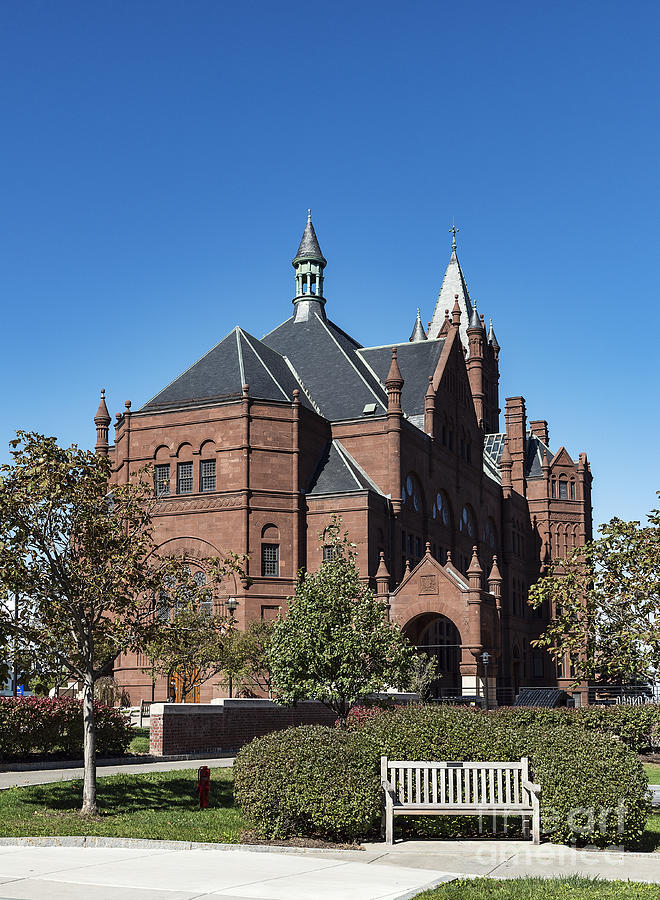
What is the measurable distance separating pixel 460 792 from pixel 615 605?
23.6ft

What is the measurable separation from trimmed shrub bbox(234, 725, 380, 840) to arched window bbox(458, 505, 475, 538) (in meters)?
52.3

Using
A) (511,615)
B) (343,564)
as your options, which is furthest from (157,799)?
(511,615)

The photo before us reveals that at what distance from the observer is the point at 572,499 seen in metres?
91.2

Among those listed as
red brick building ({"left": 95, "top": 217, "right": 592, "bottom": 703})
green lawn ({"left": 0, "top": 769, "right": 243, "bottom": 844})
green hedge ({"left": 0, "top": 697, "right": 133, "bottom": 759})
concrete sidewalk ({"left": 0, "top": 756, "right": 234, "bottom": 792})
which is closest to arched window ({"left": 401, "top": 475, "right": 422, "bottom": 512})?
red brick building ({"left": 95, "top": 217, "right": 592, "bottom": 703})

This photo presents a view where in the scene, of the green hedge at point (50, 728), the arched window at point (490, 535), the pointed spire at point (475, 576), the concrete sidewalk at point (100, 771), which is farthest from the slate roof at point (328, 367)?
the green hedge at point (50, 728)

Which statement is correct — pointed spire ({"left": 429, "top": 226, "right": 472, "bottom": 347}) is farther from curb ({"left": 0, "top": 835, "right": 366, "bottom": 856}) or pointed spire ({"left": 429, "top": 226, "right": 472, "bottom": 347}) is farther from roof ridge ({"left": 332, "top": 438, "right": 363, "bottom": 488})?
curb ({"left": 0, "top": 835, "right": 366, "bottom": 856})

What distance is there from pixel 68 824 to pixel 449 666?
47.8 m

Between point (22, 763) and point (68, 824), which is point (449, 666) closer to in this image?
point (22, 763)

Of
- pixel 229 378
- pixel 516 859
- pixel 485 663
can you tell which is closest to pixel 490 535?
pixel 229 378

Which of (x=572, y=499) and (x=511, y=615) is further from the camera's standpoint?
(x=572, y=499)

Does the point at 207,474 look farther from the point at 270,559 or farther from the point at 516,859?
the point at 516,859

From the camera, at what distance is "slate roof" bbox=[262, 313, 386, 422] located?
59688 millimetres

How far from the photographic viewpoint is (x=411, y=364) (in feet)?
226

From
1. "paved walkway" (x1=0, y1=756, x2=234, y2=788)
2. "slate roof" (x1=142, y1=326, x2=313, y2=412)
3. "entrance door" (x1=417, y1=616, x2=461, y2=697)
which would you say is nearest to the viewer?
"paved walkway" (x1=0, y1=756, x2=234, y2=788)
